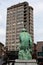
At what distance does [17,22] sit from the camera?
11644 centimetres

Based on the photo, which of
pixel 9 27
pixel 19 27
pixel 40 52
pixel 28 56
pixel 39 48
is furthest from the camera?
pixel 9 27

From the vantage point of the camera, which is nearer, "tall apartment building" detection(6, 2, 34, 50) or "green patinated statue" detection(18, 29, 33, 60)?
"green patinated statue" detection(18, 29, 33, 60)

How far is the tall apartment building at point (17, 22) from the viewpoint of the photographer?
→ 114481mm

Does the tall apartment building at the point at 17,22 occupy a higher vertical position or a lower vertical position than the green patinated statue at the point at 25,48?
higher

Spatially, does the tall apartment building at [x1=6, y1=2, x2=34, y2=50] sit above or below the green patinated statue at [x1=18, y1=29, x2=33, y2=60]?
above

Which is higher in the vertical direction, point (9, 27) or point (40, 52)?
point (9, 27)

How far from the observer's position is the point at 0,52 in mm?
85625

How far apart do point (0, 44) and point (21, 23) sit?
23.4 m

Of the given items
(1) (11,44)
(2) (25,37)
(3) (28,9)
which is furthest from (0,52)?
(2) (25,37)

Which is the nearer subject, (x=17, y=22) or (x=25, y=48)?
(x=25, y=48)

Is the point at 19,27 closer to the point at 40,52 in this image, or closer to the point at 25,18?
the point at 25,18

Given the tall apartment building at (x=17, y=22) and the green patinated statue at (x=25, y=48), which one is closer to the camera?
the green patinated statue at (x=25, y=48)

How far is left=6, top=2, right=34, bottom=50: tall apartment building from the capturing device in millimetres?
114481

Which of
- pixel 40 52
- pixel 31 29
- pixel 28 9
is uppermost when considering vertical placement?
pixel 28 9
